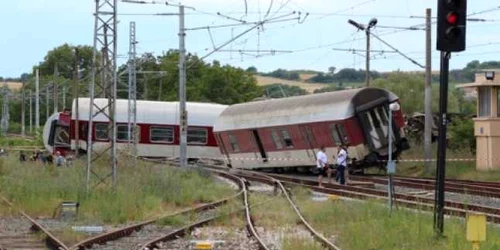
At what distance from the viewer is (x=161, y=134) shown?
190 feet

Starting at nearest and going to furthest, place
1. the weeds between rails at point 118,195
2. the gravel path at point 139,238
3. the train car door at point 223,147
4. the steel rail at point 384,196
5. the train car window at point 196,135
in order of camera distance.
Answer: the gravel path at point 139,238 < the steel rail at point 384,196 < the weeds between rails at point 118,195 < the train car door at point 223,147 < the train car window at point 196,135

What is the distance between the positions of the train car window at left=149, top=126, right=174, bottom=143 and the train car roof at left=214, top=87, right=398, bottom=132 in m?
8.81

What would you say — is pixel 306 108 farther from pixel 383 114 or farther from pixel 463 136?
pixel 463 136

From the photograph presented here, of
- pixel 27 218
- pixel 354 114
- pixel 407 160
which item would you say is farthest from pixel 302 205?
pixel 407 160

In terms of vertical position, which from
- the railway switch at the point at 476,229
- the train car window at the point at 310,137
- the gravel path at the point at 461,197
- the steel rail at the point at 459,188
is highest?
the train car window at the point at 310,137

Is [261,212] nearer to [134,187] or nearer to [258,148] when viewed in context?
[134,187]

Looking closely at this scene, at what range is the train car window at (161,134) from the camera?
189ft

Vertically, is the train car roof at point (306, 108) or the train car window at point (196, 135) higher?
the train car roof at point (306, 108)

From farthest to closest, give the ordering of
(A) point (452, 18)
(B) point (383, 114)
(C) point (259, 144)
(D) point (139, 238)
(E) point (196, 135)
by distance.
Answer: (E) point (196, 135) < (C) point (259, 144) < (B) point (383, 114) < (D) point (139, 238) < (A) point (452, 18)

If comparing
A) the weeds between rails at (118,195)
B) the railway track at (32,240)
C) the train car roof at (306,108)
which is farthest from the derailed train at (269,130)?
the railway track at (32,240)

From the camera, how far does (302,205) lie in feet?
85.5

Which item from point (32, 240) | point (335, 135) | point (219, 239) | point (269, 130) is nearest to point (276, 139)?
point (269, 130)

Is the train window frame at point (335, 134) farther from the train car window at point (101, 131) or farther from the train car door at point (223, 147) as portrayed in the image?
the train car window at point (101, 131)

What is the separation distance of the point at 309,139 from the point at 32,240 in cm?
2448
